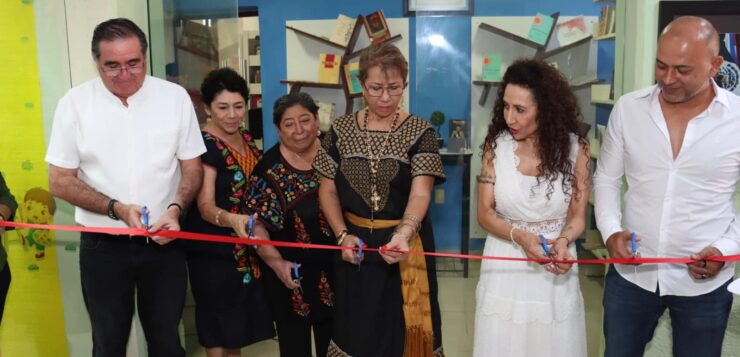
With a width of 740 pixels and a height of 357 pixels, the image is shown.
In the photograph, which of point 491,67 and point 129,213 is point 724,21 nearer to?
point 491,67

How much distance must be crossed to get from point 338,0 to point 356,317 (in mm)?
4058

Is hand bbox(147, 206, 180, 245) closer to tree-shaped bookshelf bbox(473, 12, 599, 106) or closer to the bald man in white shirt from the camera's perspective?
the bald man in white shirt

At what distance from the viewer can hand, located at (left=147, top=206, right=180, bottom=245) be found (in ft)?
8.00

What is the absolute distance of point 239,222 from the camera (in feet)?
8.72

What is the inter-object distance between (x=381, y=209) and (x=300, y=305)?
0.61 metres

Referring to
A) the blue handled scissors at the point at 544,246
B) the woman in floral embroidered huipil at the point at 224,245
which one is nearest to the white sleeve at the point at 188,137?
the woman in floral embroidered huipil at the point at 224,245

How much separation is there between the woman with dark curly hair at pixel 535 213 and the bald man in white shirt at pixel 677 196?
15cm

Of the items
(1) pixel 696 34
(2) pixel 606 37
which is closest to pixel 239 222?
(1) pixel 696 34

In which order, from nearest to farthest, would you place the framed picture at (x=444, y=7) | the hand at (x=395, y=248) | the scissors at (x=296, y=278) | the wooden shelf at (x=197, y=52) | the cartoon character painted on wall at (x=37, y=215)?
the hand at (x=395, y=248) → the scissors at (x=296, y=278) → the cartoon character painted on wall at (x=37, y=215) → the wooden shelf at (x=197, y=52) → the framed picture at (x=444, y=7)

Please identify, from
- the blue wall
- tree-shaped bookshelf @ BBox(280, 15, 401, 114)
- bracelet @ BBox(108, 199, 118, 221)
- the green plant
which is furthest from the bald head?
tree-shaped bookshelf @ BBox(280, 15, 401, 114)

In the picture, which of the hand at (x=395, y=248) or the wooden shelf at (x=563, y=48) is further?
the wooden shelf at (x=563, y=48)

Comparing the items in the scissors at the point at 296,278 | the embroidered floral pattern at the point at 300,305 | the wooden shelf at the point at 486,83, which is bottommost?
the embroidered floral pattern at the point at 300,305

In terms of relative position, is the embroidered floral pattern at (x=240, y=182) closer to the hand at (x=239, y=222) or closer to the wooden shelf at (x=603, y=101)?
the hand at (x=239, y=222)

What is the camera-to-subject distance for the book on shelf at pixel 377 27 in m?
5.89
